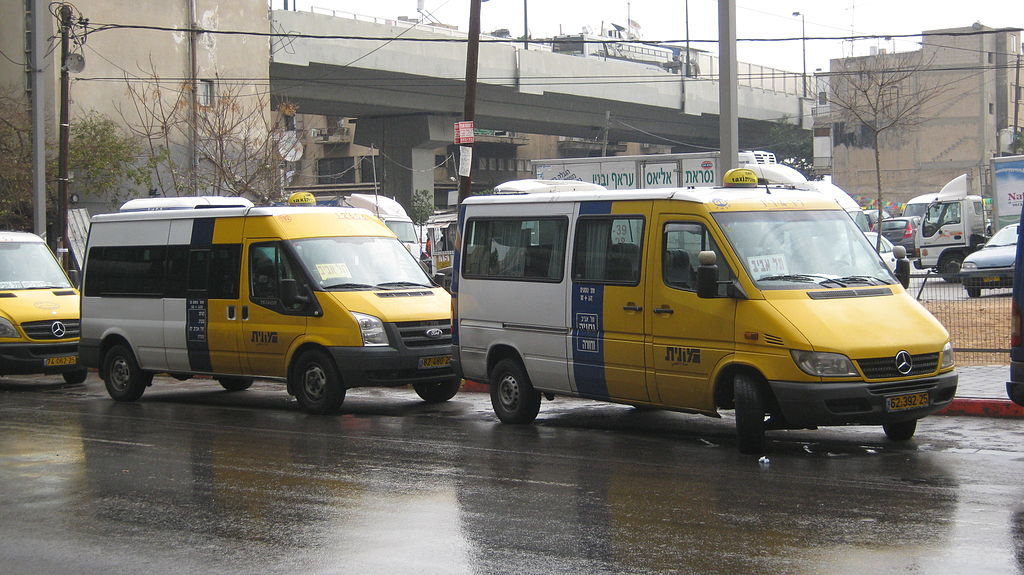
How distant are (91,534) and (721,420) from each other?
260 inches

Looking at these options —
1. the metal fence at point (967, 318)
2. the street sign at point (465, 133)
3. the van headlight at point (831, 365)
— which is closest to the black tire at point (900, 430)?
the van headlight at point (831, 365)

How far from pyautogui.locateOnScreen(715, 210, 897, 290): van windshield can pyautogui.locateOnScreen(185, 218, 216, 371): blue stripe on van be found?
6831 mm

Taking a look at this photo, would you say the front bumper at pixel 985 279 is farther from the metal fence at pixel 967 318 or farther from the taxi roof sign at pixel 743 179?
the taxi roof sign at pixel 743 179

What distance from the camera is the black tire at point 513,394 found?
12.0 metres

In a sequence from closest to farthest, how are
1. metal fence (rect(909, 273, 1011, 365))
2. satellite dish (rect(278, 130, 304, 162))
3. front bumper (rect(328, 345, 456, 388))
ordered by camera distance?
front bumper (rect(328, 345, 456, 388))
metal fence (rect(909, 273, 1011, 365))
satellite dish (rect(278, 130, 304, 162))

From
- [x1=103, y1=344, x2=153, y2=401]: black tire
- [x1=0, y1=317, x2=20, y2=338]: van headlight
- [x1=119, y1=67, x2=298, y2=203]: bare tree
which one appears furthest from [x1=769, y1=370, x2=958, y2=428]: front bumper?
[x1=119, y1=67, x2=298, y2=203]: bare tree

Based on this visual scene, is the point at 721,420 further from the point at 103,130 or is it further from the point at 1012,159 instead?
the point at 103,130

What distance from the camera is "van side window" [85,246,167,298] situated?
14.9 metres

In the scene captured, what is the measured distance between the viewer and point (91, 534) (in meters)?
7.35

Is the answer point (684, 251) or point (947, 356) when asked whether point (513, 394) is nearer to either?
point (684, 251)

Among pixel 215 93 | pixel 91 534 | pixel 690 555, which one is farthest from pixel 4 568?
pixel 215 93

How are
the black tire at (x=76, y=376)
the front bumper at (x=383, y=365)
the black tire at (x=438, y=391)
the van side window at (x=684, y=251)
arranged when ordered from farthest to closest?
the black tire at (x=76, y=376) → the black tire at (x=438, y=391) → the front bumper at (x=383, y=365) → the van side window at (x=684, y=251)

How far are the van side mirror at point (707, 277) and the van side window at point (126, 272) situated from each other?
7.64 meters

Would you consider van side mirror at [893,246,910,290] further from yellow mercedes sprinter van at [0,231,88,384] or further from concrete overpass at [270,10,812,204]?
concrete overpass at [270,10,812,204]
